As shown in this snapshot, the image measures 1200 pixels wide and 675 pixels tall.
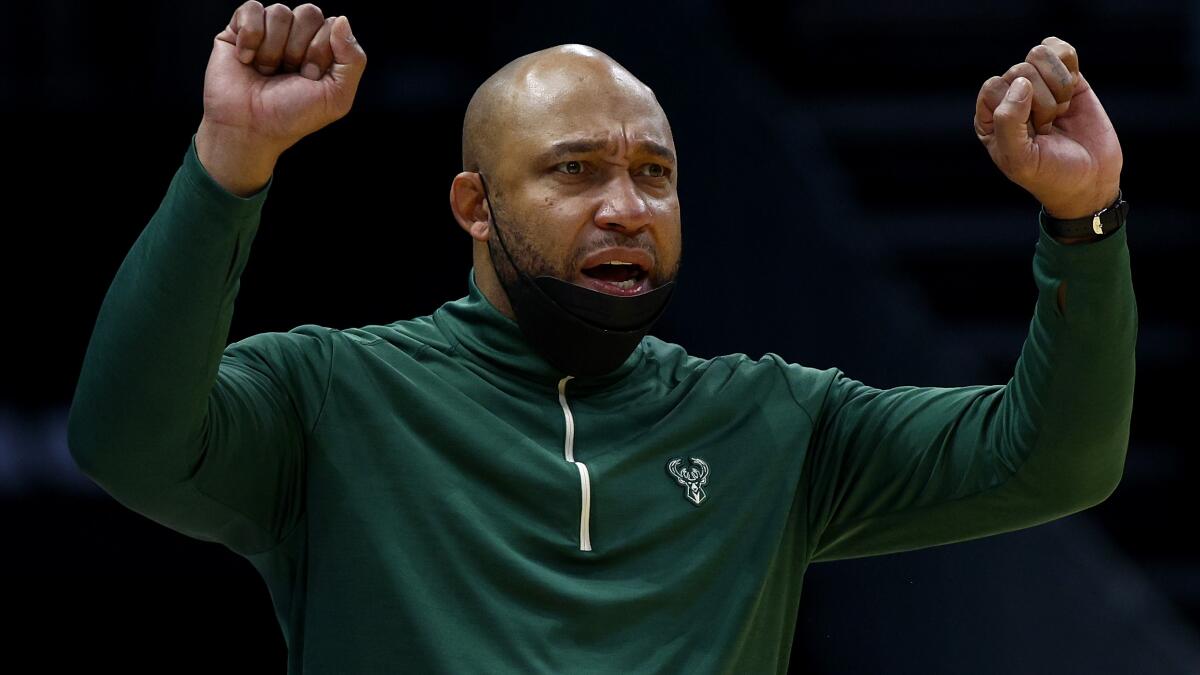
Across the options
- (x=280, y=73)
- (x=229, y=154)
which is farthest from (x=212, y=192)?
(x=280, y=73)

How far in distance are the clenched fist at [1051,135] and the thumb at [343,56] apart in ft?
2.37

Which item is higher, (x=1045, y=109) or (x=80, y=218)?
(x=1045, y=109)

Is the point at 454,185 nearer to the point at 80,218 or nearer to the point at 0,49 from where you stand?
the point at 80,218

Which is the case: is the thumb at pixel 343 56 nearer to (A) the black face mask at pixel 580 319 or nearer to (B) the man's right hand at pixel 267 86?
(B) the man's right hand at pixel 267 86

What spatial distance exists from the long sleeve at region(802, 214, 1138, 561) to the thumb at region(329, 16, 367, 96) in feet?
2.75

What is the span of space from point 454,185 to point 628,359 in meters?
0.35

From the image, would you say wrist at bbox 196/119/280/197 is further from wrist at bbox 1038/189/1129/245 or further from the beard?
wrist at bbox 1038/189/1129/245

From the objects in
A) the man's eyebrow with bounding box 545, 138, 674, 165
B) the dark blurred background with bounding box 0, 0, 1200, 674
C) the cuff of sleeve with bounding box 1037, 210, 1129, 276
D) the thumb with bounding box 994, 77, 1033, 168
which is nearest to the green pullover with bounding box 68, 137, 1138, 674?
the cuff of sleeve with bounding box 1037, 210, 1129, 276

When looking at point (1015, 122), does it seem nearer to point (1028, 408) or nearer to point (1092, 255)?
point (1092, 255)

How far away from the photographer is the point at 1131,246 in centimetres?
470

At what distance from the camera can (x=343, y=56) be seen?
2078mm

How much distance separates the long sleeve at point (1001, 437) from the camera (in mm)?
2229

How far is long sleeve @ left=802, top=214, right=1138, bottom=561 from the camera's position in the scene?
87.7 inches

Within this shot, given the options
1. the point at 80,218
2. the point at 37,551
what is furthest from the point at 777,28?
the point at 37,551
